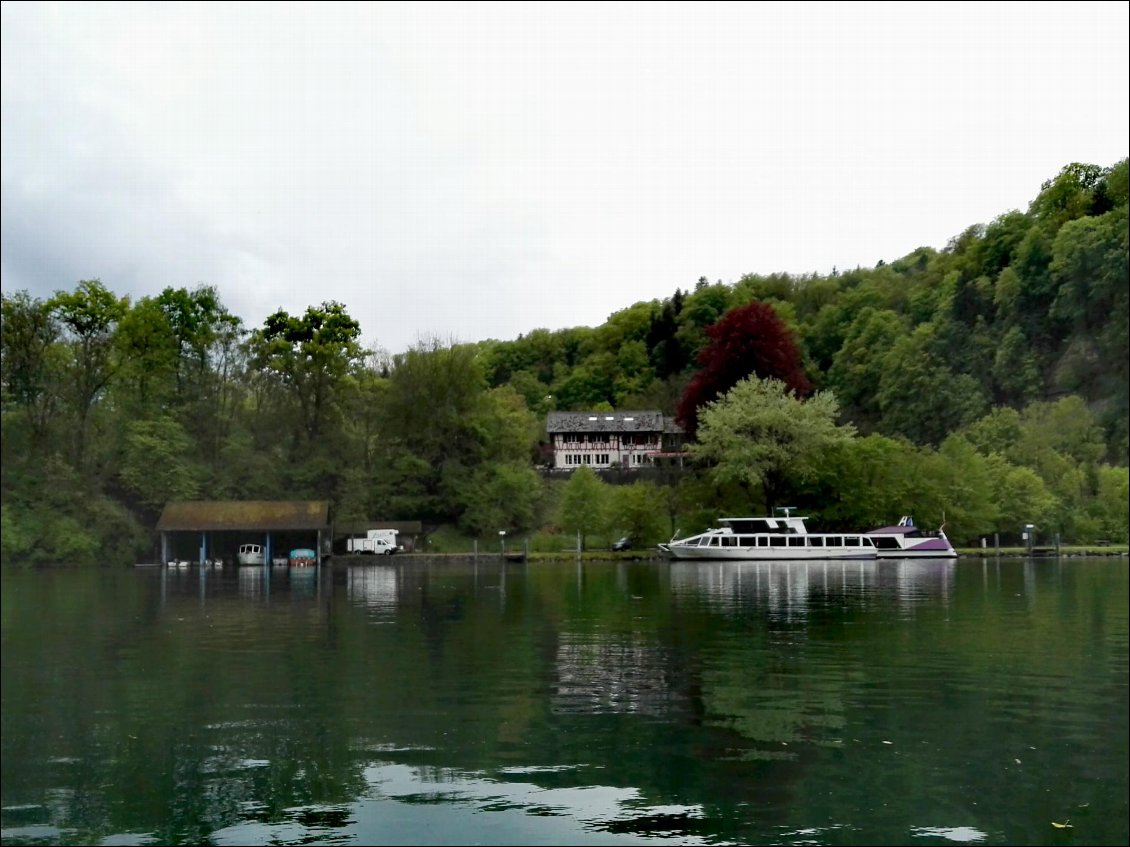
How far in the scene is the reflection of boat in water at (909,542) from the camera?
13070mm

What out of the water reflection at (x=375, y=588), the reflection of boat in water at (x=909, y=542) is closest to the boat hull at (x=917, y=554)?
the reflection of boat in water at (x=909, y=542)

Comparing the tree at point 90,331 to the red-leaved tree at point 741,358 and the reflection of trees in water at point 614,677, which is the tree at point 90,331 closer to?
the red-leaved tree at point 741,358

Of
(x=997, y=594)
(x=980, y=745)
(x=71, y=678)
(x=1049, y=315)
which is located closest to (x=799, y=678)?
(x=980, y=745)

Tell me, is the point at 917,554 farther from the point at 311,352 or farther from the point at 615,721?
the point at 311,352

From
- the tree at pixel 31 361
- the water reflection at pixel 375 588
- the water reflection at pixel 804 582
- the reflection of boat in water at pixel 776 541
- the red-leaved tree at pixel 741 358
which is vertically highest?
the tree at pixel 31 361

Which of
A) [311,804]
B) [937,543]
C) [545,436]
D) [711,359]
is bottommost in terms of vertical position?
[311,804]

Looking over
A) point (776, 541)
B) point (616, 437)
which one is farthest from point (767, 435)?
point (776, 541)

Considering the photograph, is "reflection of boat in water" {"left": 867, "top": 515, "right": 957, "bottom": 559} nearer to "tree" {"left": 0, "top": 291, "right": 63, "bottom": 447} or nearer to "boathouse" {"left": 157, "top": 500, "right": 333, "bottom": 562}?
"boathouse" {"left": 157, "top": 500, "right": 333, "bottom": 562}

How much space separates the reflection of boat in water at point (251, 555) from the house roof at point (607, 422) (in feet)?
57.6

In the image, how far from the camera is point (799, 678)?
32.2 feet

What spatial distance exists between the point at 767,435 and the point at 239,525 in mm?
17623

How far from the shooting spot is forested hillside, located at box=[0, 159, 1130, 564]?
1168 cm

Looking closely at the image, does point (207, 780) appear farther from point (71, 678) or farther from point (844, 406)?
point (844, 406)

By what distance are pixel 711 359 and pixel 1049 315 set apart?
4.75 metres
